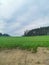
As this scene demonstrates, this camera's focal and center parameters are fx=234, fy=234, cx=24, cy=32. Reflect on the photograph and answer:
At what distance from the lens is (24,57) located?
9648 millimetres

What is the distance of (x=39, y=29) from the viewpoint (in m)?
17.6

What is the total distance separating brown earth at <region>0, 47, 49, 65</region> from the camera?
9.20 meters

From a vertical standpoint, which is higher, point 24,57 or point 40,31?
point 40,31

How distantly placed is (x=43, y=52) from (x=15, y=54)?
1222 mm

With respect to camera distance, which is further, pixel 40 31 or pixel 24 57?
pixel 40 31

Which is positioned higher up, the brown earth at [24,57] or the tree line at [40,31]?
the tree line at [40,31]

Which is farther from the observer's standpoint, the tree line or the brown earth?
the tree line

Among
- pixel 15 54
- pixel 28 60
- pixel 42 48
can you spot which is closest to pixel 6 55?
pixel 15 54

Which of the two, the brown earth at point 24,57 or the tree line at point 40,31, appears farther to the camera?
the tree line at point 40,31

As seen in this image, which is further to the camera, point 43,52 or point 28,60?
point 43,52

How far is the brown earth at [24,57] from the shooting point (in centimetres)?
920

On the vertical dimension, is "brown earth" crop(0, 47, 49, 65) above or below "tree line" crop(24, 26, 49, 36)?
below

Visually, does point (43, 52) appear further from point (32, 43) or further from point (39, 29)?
point (39, 29)

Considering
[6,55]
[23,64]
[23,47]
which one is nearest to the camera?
[23,64]
